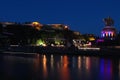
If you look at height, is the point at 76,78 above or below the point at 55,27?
below

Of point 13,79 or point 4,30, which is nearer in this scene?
point 13,79

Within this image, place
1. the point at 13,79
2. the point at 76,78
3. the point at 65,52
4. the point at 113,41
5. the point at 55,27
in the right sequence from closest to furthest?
the point at 13,79 → the point at 76,78 → the point at 65,52 → the point at 113,41 → the point at 55,27

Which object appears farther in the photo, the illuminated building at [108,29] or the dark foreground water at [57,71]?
the illuminated building at [108,29]

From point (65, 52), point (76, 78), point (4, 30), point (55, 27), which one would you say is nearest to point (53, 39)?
point (4, 30)

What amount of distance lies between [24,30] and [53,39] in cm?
1637

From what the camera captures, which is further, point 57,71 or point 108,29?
point 108,29

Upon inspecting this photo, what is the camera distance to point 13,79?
880 inches

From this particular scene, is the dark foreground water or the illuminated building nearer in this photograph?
the dark foreground water

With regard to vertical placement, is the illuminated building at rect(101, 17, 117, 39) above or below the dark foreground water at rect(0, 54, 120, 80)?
above

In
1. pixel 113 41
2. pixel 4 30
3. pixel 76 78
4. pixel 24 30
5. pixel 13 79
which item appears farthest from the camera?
pixel 4 30

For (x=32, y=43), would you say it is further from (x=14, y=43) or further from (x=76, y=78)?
(x=76, y=78)

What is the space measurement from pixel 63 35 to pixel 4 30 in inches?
792

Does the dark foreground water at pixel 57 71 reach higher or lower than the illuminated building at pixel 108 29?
lower

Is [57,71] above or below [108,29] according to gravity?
below
